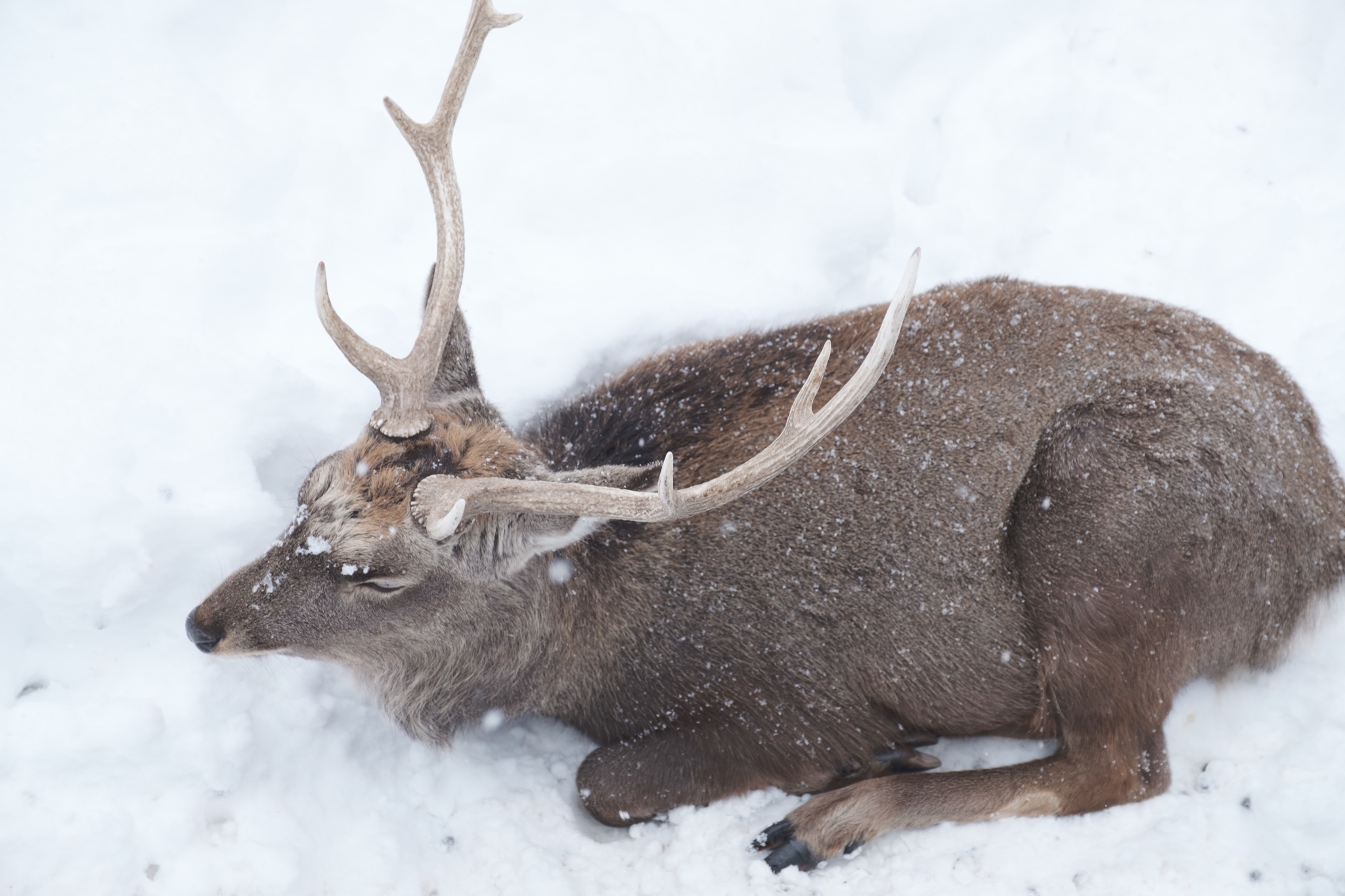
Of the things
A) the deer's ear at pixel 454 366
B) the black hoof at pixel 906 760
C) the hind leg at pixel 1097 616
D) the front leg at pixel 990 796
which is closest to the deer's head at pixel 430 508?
the deer's ear at pixel 454 366

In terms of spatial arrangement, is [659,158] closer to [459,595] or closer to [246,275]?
[246,275]

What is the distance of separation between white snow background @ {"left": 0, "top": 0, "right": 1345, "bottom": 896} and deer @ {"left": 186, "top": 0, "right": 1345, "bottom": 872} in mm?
248

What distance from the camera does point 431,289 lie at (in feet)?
13.5

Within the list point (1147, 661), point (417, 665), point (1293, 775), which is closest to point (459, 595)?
point (417, 665)

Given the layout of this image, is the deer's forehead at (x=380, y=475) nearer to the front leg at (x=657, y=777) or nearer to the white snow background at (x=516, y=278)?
the white snow background at (x=516, y=278)

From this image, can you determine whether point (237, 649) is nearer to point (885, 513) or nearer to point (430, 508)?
point (430, 508)

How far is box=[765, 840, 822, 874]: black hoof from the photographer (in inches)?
170

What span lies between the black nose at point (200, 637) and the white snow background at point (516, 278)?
17.3 inches

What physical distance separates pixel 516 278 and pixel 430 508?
2.23 m

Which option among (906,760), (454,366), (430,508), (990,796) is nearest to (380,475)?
(430,508)

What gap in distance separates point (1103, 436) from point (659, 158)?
9.85 feet

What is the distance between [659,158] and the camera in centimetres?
595

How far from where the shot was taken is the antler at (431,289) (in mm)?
3902

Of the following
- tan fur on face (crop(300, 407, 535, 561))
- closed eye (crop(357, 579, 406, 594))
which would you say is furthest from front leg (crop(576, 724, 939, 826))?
tan fur on face (crop(300, 407, 535, 561))
